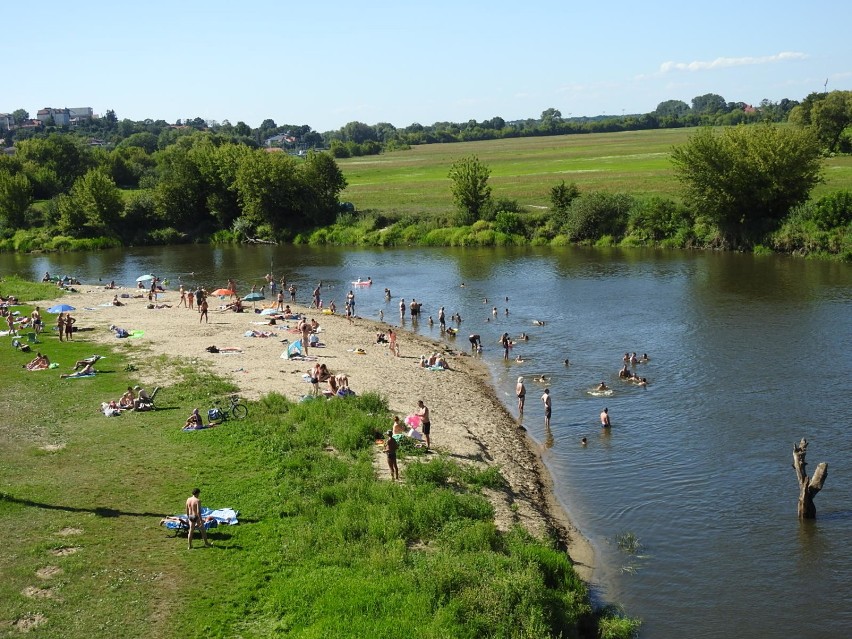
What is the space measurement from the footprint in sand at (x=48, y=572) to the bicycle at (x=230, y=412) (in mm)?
10147

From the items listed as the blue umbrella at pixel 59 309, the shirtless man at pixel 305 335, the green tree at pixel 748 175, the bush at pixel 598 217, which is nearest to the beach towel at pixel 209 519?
the shirtless man at pixel 305 335

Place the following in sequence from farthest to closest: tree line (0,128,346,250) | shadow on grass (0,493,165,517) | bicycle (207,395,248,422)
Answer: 1. tree line (0,128,346,250)
2. bicycle (207,395,248,422)
3. shadow on grass (0,493,165,517)

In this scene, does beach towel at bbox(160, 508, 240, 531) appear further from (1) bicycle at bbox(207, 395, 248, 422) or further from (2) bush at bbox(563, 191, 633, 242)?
(2) bush at bbox(563, 191, 633, 242)

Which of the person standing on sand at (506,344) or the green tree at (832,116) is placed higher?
the green tree at (832,116)

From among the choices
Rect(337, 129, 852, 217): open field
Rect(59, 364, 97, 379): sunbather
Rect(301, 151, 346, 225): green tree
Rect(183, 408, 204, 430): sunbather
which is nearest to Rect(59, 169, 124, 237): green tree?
Rect(301, 151, 346, 225): green tree

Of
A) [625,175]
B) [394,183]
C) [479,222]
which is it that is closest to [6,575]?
[479,222]

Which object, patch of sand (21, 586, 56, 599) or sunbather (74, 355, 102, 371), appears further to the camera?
sunbather (74, 355, 102, 371)

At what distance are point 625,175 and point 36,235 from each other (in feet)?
266

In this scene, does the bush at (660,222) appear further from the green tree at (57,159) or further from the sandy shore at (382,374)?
the green tree at (57,159)

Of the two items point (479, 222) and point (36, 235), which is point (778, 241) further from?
point (36, 235)

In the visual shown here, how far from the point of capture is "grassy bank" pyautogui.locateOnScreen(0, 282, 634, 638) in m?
15.9

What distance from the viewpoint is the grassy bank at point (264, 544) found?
52.3ft

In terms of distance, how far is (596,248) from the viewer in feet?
257

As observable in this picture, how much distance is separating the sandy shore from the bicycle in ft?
7.62
